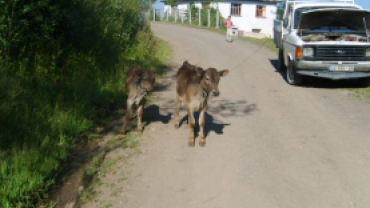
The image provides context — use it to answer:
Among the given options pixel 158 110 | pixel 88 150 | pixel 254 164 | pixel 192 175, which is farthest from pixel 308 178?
pixel 158 110

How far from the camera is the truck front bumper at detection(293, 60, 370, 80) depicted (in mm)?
11664

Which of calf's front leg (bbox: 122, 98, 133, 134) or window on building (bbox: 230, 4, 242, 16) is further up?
window on building (bbox: 230, 4, 242, 16)

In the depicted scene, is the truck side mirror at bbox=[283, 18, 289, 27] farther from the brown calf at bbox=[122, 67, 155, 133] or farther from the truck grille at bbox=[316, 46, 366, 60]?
the brown calf at bbox=[122, 67, 155, 133]

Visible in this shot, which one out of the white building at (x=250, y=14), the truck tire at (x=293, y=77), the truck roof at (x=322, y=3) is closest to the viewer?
the truck tire at (x=293, y=77)

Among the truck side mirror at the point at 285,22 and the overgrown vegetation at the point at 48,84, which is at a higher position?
the truck side mirror at the point at 285,22

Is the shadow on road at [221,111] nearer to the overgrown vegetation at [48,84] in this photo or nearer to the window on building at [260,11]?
the overgrown vegetation at [48,84]

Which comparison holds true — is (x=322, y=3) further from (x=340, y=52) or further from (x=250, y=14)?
(x=250, y=14)

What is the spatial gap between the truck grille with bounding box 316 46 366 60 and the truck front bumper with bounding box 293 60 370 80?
0.47 feet

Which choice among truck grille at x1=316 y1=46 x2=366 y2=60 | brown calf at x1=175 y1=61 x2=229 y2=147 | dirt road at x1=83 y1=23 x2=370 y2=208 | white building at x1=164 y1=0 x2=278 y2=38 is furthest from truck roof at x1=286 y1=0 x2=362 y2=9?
white building at x1=164 y1=0 x2=278 y2=38

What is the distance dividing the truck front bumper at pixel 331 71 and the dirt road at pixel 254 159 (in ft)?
2.60

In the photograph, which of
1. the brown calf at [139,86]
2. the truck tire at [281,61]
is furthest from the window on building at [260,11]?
the brown calf at [139,86]

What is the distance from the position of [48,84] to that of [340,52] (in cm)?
791

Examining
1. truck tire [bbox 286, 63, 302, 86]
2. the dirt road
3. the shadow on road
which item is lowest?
the dirt road

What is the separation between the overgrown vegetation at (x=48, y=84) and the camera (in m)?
5.54
